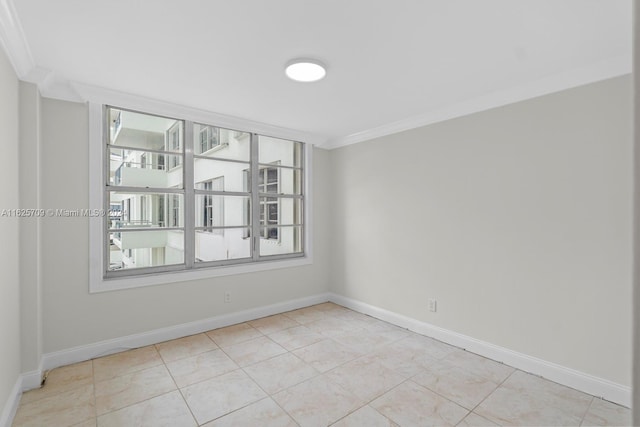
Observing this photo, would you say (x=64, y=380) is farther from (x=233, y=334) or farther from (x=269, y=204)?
(x=269, y=204)

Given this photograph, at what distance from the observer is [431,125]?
339 centimetres

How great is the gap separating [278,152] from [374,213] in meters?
1.81

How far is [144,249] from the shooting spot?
333cm

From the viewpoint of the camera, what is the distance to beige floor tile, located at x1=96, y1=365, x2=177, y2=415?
218 cm

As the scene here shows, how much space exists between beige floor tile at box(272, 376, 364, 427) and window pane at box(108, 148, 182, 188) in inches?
97.8

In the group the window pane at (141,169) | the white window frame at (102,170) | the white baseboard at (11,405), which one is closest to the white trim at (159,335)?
the white baseboard at (11,405)

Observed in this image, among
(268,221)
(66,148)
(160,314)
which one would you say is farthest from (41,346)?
(268,221)

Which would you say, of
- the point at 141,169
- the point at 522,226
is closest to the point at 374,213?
the point at 522,226

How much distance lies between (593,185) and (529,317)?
1.18 metres

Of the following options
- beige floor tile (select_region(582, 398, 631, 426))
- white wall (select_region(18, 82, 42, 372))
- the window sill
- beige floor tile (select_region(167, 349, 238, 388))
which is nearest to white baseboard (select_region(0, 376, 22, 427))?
white wall (select_region(18, 82, 42, 372))

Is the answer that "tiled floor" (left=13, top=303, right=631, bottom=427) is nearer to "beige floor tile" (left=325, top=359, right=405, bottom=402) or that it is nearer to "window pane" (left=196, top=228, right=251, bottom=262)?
"beige floor tile" (left=325, top=359, right=405, bottom=402)

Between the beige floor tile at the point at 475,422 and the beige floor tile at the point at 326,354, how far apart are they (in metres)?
1.08

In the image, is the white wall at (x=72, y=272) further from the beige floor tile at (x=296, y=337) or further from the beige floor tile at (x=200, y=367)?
the beige floor tile at (x=296, y=337)

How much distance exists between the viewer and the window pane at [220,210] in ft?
12.7
